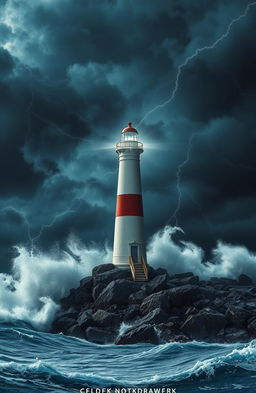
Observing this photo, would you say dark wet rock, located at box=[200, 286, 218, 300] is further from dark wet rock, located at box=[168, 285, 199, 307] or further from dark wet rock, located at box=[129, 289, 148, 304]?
dark wet rock, located at box=[129, 289, 148, 304]

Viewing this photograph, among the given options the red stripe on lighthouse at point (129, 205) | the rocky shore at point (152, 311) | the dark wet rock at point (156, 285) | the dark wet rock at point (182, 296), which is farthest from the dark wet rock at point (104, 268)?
the dark wet rock at point (182, 296)

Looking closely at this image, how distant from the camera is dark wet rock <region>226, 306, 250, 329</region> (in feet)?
79.0

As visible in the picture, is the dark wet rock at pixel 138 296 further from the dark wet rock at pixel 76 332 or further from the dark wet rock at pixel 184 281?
the dark wet rock at pixel 76 332

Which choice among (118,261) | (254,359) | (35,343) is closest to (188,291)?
(118,261)

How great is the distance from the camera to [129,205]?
32.9 m

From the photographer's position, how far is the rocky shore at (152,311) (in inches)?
908

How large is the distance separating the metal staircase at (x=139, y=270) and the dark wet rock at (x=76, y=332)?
5.54 m

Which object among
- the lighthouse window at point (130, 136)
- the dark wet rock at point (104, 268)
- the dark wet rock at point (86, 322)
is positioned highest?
the lighthouse window at point (130, 136)

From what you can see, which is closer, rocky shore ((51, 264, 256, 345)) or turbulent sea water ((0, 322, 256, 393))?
turbulent sea water ((0, 322, 256, 393))

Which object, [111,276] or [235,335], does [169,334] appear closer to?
[235,335]

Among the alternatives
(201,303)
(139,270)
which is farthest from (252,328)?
(139,270)

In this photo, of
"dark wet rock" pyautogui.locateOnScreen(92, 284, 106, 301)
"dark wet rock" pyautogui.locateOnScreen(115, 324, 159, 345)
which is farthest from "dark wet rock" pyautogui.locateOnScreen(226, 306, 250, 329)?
"dark wet rock" pyautogui.locateOnScreen(92, 284, 106, 301)

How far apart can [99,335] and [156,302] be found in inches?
125

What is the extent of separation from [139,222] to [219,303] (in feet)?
25.2
